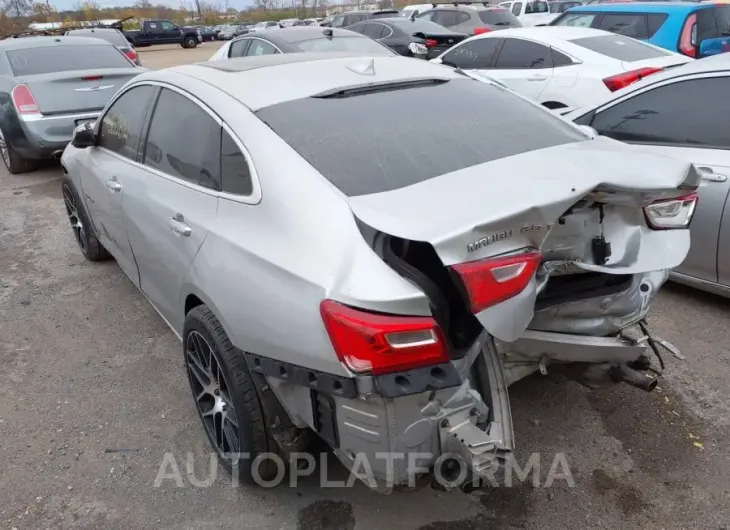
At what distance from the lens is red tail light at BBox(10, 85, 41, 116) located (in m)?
6.92

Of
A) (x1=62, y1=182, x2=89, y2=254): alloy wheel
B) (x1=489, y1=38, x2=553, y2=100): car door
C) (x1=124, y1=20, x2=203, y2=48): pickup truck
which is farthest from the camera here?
(x1=124, y1=20, x2=203, y2=48): pickup truck

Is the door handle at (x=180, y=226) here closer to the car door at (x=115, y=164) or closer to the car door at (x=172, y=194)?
the car door at (x=172, y=194)

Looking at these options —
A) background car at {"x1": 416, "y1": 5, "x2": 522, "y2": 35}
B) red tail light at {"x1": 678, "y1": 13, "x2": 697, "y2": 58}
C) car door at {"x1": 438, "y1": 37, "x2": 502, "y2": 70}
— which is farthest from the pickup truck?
red tail light at {"x1": 678, "y1": 13, "x2": 697, "y2": 58}

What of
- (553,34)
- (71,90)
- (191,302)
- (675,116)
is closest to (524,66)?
(553,34)

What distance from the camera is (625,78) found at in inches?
256

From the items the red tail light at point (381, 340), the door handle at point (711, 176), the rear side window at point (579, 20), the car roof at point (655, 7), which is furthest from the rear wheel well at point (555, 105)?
the red tail light at point (381, 340)

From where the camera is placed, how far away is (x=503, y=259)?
186 centimetres

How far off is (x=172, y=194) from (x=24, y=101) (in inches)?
206

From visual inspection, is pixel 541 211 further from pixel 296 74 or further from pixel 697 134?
pixel 697 134

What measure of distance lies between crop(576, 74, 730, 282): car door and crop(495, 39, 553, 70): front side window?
3.45m

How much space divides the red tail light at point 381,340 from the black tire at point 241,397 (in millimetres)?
638

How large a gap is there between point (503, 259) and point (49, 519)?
7.03 ft

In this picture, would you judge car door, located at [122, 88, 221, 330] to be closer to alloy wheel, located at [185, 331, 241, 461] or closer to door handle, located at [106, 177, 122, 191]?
door handle, located at [106, 177, 122, 191]

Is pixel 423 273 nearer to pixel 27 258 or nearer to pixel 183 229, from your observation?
pixel 183 229
